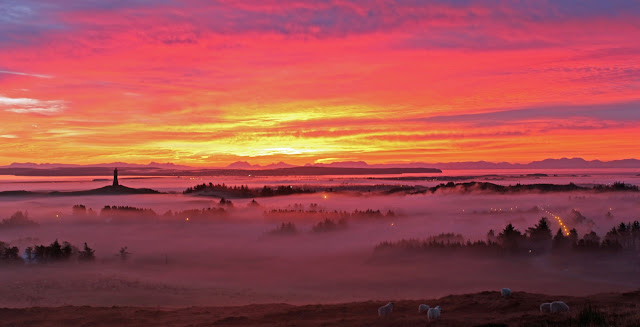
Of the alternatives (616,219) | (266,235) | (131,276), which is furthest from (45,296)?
(616,219)

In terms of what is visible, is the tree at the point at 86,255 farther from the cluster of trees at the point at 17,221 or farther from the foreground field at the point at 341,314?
the cluster of trees at the point at 17,221

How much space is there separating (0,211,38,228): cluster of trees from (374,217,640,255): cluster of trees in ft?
182

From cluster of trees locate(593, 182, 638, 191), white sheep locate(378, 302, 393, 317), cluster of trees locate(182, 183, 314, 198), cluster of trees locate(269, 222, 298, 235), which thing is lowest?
cluster of trees locate(269, 222, 298, 235)

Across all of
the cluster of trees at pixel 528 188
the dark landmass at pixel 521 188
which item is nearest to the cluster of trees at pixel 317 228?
the dark landmass at pixel 521 188

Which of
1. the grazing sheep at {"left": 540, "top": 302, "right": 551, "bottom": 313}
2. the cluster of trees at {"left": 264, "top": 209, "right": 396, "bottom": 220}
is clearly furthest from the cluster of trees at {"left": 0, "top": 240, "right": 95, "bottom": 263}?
the cluster of trees at {"left": 264, "top": 209, "right": 396, "bottom": 220}

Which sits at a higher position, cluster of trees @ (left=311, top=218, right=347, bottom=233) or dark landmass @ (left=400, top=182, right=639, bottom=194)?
dark landmass @ (left=400, top=182, right=639, bottom=194)

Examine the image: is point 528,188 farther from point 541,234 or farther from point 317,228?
point 541,234

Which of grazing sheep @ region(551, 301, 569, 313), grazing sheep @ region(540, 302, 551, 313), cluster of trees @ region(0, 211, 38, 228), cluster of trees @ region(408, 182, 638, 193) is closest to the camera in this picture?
grazing sheep @ region(551, 301, 569, 313)

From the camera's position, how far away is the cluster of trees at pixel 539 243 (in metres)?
56.4

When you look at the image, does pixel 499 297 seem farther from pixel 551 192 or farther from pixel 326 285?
pixel 551 192

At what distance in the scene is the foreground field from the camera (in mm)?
23297

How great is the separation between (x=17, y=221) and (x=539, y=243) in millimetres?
74605

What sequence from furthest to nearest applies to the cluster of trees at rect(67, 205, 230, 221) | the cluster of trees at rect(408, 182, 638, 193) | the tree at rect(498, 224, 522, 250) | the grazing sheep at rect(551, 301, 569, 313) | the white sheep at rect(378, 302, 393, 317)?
the cluster of trees at rect(408, 182, 638, 193)
the cluster of trees at rect(67, 205, 230, 221)
the tree at rect(498, 224, 522, 250)
the white sheep at rect(378, 302, 393, 317)
the grazing sheep at rect(551, 301, 569, 313)

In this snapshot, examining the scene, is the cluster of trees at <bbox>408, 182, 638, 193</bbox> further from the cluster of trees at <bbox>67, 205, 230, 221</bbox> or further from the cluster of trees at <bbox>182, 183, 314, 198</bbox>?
the cluster of trees at <bbox>67, 205, 230, 221</bbox>
